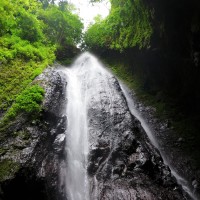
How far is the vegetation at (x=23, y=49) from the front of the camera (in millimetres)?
8259

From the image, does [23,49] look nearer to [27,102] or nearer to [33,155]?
[27,102]

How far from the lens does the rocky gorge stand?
5.93 metres

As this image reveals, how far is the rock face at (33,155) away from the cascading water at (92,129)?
0.51 metres

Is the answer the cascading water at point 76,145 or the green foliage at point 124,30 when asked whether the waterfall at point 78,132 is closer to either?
the cascading water at point 76,145

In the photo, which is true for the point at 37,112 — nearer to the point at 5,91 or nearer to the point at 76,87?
the point at 5,91

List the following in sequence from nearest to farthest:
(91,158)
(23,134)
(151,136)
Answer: (23,134) → (91,158) → (151,136)

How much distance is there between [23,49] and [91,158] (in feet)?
23.3

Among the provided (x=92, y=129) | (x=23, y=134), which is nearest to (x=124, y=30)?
(x=92, y=129)

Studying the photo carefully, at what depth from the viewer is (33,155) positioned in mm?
6391

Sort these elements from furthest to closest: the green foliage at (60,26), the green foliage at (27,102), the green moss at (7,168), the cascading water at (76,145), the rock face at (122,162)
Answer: the green foliage at (60,26), the green foliage at (27,102), the cascading water at (76,145), the rock face at (122,162), the green moss at (7,168)

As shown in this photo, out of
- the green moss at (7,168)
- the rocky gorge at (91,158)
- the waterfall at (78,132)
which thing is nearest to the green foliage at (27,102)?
the rocky gorge at (91,158)

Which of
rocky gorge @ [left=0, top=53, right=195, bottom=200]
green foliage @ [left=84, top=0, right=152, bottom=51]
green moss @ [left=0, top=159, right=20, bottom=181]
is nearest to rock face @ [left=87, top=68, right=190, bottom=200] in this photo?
rocky gorge @ [left=0, top=53, right=195, bottom=200]

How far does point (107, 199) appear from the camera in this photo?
614 cm

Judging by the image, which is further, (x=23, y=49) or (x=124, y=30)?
(x=124, y=30)
